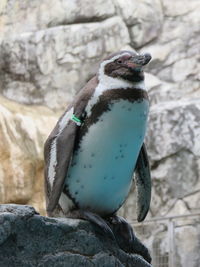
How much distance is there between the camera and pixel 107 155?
5.89 feet

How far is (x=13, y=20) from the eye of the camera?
28.3 feet

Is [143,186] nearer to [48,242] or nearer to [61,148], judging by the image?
[61,148]

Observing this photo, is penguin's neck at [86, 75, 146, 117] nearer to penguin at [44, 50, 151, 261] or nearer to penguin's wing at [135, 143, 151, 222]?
penguin at [44, 50, 151, 261]

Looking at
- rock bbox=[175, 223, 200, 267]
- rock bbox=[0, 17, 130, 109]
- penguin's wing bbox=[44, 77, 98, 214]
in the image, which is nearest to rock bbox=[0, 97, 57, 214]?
rock bbox=[0, 17, 130, 109]

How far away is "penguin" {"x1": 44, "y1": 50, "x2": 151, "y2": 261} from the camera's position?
70.4 inches

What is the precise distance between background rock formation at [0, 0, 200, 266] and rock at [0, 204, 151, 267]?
4.96m

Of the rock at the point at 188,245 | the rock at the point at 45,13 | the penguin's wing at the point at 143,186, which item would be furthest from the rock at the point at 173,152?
the penguin's wing at the point at 143,186

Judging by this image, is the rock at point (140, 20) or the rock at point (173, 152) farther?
the rock at point (140, 20)

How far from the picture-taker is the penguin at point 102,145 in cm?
179

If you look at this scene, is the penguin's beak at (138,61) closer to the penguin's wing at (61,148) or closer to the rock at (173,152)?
the penguin's wing at (61,148)

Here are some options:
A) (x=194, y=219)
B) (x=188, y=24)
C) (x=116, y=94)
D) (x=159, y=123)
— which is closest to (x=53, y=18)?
(x=188, y=24)

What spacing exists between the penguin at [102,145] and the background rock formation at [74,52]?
189 inches

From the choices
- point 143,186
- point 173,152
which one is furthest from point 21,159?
point 143,186

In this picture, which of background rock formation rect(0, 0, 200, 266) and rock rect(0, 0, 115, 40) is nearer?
background rock formation rect(0, 0, 200, 266)
